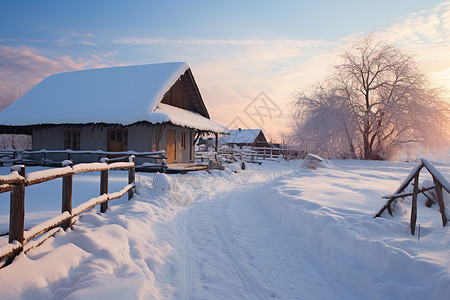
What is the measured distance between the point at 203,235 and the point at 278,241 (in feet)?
4.52

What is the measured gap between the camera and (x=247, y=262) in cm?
409

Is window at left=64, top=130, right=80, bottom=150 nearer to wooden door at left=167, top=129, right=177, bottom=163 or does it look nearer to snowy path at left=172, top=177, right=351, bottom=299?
wooden door at left=167, top=129, right=177, bottom=163

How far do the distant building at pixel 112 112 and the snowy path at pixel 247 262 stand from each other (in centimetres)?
849

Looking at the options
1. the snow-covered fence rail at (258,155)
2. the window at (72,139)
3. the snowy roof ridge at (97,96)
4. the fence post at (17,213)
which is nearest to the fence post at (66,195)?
the fence post at (17,213)

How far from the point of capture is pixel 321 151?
24.0 m

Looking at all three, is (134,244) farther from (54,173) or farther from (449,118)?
(449,118)

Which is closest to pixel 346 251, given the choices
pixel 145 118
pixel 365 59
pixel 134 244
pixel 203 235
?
pixel 203 235

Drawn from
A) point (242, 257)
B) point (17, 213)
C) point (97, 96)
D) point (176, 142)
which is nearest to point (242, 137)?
point (176, 142)

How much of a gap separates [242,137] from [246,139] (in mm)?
1657

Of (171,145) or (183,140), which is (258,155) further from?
(171,145)

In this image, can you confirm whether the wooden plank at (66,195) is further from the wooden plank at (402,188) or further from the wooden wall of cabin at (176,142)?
the wooden wall of cabin at (176,142)

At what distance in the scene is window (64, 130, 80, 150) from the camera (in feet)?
54.9

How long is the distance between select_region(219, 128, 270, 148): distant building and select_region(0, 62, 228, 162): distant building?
3799 centimetres

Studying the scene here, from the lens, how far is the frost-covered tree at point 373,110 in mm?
20859
